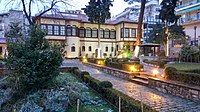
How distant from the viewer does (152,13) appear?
62625 mm

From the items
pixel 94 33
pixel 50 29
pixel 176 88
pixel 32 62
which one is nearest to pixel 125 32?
pixel 94 33

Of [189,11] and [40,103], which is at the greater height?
[189,11]

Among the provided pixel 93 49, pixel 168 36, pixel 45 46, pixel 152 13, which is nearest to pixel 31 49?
pixel 45 46

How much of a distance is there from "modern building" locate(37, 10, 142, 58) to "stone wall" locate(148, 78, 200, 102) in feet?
91.5

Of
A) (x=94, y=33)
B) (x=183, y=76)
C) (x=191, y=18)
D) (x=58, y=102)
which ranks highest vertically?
(x=191, y=18)

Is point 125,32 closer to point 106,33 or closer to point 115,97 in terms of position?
point 106,33

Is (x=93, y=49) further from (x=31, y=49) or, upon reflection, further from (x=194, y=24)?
(x=31, y=49)

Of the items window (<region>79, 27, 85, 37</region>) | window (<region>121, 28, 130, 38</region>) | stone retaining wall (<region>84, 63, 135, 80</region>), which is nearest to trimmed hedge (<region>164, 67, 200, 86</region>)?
stone retaining wall (<region>84, 63, 135, 80</region>)

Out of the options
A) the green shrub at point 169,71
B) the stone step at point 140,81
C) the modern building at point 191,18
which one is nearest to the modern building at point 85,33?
the modern building at point 191,18

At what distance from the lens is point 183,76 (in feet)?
33.2

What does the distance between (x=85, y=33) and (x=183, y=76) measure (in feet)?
109

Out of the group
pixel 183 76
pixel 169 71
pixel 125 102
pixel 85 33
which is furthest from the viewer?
pixel 85 33

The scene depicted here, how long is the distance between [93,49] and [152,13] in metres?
27.9

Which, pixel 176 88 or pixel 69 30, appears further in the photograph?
pixel 69 30
